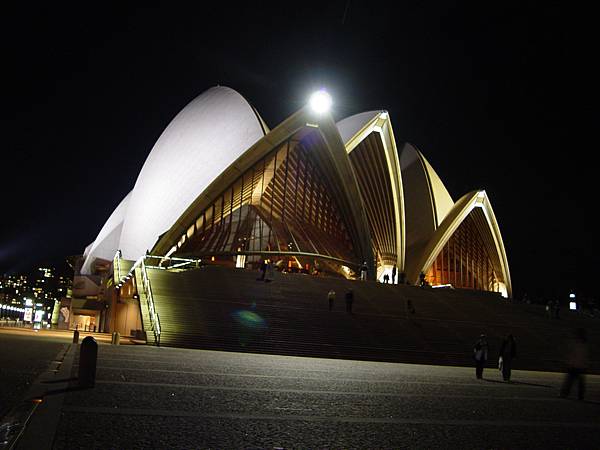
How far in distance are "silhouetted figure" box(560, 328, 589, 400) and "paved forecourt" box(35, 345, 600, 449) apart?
29cm

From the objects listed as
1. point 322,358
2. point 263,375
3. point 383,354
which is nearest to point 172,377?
point 263,375

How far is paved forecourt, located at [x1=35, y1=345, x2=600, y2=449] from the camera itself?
11.7ft

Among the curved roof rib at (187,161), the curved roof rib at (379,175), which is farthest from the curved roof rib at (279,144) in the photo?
the curved roof rib at (187,161)

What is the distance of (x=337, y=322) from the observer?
57.2ft

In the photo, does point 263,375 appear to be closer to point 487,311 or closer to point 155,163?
point 487,311

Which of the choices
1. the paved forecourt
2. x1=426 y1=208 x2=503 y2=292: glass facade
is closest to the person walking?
x1=426 y1=208 x2=503 y2=292: glass facade

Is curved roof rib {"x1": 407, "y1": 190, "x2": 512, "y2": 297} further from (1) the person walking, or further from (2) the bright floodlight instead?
(2) the bright floodlight

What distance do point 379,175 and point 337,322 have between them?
20.1 metres

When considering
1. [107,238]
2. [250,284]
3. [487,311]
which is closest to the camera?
[250,284]

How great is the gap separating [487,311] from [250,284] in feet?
29.2

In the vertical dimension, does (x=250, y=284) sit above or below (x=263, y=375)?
above

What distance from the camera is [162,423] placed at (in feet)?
12.9

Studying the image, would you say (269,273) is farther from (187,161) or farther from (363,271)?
(187,161)

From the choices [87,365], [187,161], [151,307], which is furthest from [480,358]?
[187,161]
